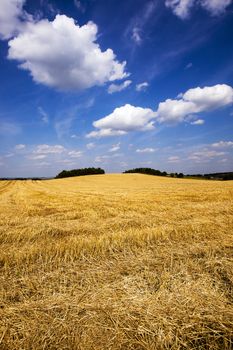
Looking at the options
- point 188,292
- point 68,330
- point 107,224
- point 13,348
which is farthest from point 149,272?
point 107,224

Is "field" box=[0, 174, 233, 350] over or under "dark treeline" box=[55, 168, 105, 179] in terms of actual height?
under

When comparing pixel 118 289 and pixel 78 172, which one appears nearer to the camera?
pixel 118 289

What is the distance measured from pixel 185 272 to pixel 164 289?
71 cm

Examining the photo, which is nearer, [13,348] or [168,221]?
[13,348]

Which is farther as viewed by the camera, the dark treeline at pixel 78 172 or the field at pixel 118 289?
the dark treeline at pixel 78 172

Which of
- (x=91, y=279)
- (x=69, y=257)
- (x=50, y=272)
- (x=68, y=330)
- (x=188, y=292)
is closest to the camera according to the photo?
(x=68, y=330)

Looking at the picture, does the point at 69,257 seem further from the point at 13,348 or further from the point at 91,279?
the point at 13,348

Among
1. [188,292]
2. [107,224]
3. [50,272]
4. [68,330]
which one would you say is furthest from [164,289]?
[107,224]

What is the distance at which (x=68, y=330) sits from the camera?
2516 mm

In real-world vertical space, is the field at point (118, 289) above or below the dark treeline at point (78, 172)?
below

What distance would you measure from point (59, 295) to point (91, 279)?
60 cm

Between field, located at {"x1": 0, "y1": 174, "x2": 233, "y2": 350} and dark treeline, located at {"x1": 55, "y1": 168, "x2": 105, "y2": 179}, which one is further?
dark treeline, located at {"x1": 55, "y1": 168, "x2": 105, "y2": 179}

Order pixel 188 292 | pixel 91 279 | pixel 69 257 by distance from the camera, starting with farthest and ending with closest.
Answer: pixel 69 257 < pixel 91 279 < pixel 188 292

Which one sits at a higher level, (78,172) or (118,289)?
(78,172)
